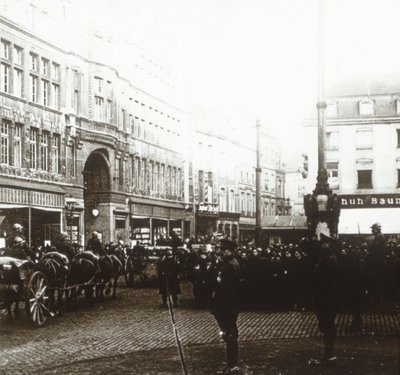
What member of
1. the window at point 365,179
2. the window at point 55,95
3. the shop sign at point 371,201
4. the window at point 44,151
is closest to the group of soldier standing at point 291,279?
the shop sign at point 371,201

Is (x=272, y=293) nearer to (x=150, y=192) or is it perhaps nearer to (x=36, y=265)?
(x=36, y=265)

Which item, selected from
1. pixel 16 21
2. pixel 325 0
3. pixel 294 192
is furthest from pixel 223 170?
pixel 325 0

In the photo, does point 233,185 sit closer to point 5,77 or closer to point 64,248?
point 5,77

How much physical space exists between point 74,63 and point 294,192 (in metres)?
31.3

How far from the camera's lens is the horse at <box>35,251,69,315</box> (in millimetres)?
14414

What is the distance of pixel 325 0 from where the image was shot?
16984 mm

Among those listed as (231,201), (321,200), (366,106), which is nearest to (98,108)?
(366,106)

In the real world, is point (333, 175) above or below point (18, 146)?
below

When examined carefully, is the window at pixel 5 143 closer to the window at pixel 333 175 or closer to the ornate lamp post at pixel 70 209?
the ornate lamp post at pixel 70 209

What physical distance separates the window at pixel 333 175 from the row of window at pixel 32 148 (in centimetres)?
1230

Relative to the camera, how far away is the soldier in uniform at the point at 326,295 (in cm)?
959

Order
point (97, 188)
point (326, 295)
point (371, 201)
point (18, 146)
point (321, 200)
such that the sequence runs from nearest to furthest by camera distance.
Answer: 1. point (326, 295)
2. point (321, 200)
3. point (371, 201)
4. point (18, 146)
5. point (97, 188)

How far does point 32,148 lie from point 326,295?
21876 mm

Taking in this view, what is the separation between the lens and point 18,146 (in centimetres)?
2838
